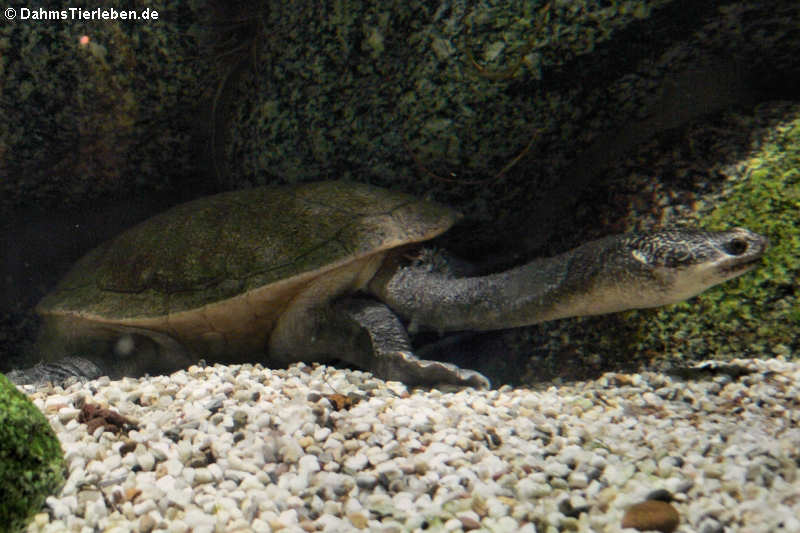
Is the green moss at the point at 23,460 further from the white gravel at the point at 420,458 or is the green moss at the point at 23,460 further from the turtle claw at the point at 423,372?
the turtle claw at the point at 423,372

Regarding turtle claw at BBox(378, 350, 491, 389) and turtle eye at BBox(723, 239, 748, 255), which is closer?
turtle eye at BBox(723, 239, 748, 255)

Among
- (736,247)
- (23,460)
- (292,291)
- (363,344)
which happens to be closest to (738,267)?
(736,247)

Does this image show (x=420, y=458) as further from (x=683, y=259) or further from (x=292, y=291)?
(x=292, y=291)

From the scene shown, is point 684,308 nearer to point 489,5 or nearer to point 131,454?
point 489,5

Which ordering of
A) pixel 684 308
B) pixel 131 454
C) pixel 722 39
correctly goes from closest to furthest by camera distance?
1. pixel 131 454
2. pixel 684 308
3. pixel 722 39

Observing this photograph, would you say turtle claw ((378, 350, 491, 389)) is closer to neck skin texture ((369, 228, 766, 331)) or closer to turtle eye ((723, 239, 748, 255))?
neck skin texture ((369, 228, 766, 331))

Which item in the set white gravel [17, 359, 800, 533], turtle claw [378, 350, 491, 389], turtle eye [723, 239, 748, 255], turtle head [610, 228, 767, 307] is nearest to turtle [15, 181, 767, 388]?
turtle claw [378, 350, 491, 389]

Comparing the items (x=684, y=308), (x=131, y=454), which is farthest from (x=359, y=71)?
(x=131, y=454)
